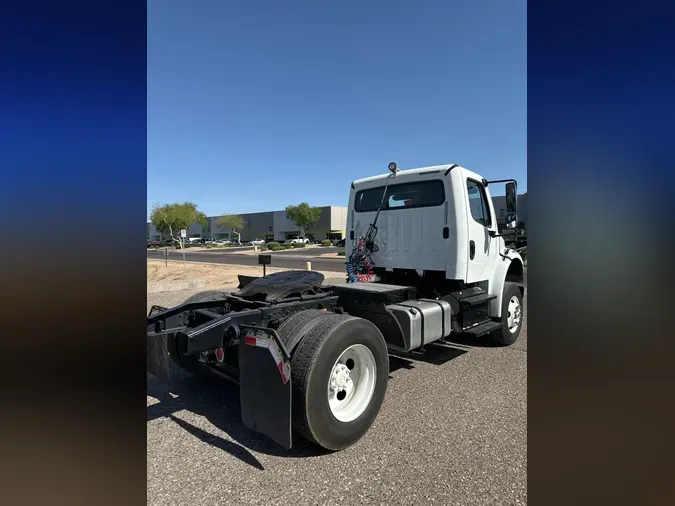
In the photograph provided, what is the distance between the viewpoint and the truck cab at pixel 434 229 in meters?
→ 4.89

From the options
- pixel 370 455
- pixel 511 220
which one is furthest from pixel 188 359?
pixel 511 220

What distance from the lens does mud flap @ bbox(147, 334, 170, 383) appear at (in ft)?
10.1

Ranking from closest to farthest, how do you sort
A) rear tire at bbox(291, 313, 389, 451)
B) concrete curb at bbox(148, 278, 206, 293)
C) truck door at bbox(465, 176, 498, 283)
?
rear tire at bbox(291, 313, 389, 451) → truck door at bbox(465, 176, 498, 283) → concrete curb at bbox(148, 278, 206, 293)

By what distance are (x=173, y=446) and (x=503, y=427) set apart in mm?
2728

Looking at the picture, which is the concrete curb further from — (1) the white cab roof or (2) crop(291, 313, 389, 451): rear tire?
(2) crop(291, 313, 389, 451): rear tire

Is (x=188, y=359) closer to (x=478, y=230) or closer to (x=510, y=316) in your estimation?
(x=478, y=230)

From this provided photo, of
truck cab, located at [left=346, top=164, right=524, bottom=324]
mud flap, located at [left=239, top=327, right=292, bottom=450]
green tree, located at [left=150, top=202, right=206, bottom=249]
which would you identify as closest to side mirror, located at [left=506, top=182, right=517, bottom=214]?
truck cab, located at [left=346, top=164, right=524, bottom=324]

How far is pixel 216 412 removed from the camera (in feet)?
12.0

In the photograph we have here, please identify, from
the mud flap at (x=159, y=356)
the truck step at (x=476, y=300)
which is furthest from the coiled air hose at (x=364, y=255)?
the mud flap at (x=159, y=356)

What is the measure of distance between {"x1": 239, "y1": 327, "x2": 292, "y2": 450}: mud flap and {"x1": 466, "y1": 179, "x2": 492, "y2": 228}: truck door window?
11.2ft

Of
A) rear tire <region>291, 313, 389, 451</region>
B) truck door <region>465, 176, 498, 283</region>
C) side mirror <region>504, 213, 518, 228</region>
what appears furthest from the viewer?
side mirror <region>504, 213, 518, 228</region>

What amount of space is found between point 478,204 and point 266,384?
12.7ft
